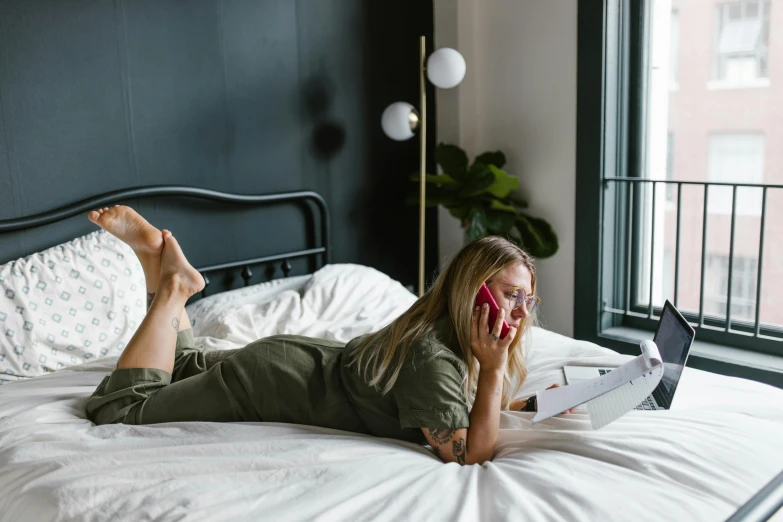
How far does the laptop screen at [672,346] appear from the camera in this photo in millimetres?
1552

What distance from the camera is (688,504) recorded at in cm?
120

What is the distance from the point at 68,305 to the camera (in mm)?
2129

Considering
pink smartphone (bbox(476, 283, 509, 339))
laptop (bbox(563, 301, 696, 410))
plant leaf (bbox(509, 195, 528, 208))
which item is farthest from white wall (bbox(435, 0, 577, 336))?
pink smartphone (bbox(476, 283, 509, 339))

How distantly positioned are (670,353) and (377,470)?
2.46 ft

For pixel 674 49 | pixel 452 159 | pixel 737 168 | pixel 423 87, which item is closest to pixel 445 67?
pixel 423 87

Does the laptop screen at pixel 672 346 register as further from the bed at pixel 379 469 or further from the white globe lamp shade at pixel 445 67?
the white globe lamp shade at pixel 445 67

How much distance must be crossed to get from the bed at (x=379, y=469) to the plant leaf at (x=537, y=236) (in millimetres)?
1310

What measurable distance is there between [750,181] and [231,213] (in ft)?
6.25

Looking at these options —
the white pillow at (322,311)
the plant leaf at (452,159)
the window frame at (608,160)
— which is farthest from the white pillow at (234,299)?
the window frame at (608,160)

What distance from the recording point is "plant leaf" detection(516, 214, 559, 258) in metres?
3.01

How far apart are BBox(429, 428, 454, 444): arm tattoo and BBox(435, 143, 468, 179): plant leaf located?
6.18 ft

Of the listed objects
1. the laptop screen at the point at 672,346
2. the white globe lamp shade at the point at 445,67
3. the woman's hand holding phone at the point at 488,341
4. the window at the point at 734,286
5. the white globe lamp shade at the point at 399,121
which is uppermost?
the white globe lamp shade at the point at 445,67

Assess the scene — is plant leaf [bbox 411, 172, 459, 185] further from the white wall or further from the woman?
the woman

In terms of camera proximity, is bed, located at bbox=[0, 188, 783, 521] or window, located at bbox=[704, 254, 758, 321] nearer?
bed, located at bbox=[0, 188, 783, 521]
